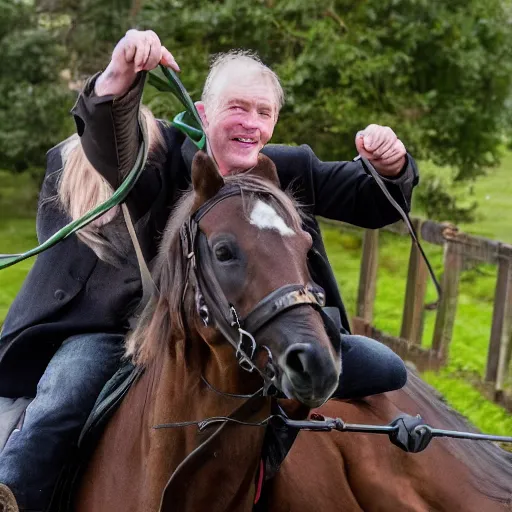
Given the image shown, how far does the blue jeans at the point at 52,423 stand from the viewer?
11.4ft

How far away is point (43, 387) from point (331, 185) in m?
1.36

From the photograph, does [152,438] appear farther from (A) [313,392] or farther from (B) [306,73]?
(B) [306,73]

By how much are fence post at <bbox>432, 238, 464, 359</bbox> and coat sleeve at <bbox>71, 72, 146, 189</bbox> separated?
5.74 metres

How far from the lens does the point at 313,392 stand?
2775 mm

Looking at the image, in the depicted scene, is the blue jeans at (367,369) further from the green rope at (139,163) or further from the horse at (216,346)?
the green rope at (139,163)

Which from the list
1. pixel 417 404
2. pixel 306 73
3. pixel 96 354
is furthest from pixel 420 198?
Result: pixel 96 354

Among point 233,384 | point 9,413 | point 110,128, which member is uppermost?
point 110,128

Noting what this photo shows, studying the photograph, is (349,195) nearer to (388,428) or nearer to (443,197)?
(388,428)

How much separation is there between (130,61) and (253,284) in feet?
2.58

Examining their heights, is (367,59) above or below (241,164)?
below

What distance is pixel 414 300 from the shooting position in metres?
9.36

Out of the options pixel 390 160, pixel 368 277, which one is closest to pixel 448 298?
pixel 368 277

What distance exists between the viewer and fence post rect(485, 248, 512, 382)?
8057 millimetres

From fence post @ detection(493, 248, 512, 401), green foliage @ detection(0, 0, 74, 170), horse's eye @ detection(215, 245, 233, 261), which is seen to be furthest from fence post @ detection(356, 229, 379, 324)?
horse's eye @ detection(215, 245, 233, 261)
